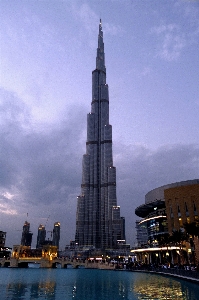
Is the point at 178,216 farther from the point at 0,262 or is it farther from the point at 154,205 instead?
the point at 0,262

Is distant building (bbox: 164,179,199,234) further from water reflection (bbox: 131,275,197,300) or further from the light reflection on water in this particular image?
water reflection (bbox: 131,275,197,300)

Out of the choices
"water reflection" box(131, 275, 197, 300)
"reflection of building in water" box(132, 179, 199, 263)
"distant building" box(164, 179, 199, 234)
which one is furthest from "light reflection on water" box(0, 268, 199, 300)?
"distant building" box(164, 179, 199, 234)

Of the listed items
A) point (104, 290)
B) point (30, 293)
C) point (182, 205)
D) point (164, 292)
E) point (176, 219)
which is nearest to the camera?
point (164, 292)

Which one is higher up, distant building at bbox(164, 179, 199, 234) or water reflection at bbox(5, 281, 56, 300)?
distant building at bbox(164, 179, 199, 234)

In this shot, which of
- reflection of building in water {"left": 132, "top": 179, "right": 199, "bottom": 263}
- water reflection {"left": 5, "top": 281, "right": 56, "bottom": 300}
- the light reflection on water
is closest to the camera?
the light reflection on water

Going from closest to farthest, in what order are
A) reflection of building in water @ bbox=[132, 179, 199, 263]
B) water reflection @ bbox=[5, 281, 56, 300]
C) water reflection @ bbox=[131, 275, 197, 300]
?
water reflection @ bbox=[131, 275, 197, 300]
water reflection @ bbox=[5, 281, 56, 300]
reflection of building in water @ bbox=[132, 179, 199, 263]

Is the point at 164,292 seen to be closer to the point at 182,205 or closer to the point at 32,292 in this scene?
the point at 32,292

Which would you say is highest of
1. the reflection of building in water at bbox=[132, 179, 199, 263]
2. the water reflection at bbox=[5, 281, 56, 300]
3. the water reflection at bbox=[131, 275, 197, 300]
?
the reflection of building in water at bbox=[132, 179, 199, 263]

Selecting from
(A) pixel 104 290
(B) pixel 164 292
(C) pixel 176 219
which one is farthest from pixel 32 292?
(C) pixel 176 219

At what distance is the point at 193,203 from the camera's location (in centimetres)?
11894

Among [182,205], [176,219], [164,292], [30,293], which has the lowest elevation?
[30,293]

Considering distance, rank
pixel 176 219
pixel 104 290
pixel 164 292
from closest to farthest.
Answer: pixel 164 292, pixel 104 290, pixel 176 219

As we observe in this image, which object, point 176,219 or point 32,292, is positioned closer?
point 32,292

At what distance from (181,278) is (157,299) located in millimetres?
28661
